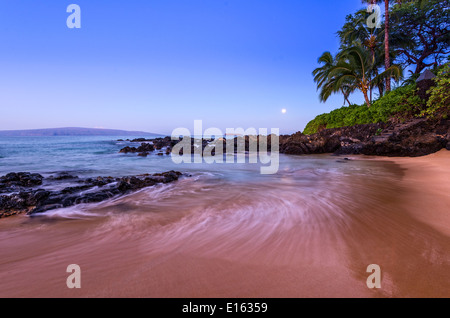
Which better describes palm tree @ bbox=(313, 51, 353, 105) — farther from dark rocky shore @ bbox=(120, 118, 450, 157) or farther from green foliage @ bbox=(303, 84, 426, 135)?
dark rocky shore @ bbox=(120, 118, 450, 157)

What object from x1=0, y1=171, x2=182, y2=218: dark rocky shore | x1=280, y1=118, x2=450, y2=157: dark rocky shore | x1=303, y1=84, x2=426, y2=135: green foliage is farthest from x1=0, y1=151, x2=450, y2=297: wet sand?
x1=303, y1=84, x2=426, y2=135: green foliage

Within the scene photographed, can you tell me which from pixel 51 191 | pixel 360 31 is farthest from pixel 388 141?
pixel 360 31

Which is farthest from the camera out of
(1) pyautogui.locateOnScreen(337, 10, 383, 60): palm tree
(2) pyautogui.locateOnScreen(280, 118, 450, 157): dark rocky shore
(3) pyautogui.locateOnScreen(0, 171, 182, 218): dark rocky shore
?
(1) pyautogui.locateOnScreen(337, 10, 383, 60): palm tree

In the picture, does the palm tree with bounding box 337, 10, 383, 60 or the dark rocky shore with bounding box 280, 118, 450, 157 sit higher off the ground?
the palm tree with bounding box 337, 10, 383, 60

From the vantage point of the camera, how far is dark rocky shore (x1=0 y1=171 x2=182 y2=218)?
10.6 feet

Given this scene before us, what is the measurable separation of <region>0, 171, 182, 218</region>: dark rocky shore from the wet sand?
401mm

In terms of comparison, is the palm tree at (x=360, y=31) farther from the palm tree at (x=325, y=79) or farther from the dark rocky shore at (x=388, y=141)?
the dark rocky shore at (x=388, y=141)

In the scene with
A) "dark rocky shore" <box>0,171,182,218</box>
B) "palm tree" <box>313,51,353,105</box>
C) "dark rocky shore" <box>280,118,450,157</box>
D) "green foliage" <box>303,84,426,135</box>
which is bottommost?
"dark rocky shore" <box>0,171,182,218</box>

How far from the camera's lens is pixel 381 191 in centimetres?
400

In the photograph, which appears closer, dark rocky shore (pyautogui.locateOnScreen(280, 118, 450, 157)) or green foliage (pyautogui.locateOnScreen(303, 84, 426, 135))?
dark rocky shore (pyautogui.locateOnScreen(280, 118, 450, 157))

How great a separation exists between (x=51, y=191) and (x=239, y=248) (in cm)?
422

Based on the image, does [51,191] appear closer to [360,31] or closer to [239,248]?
[239,248]
